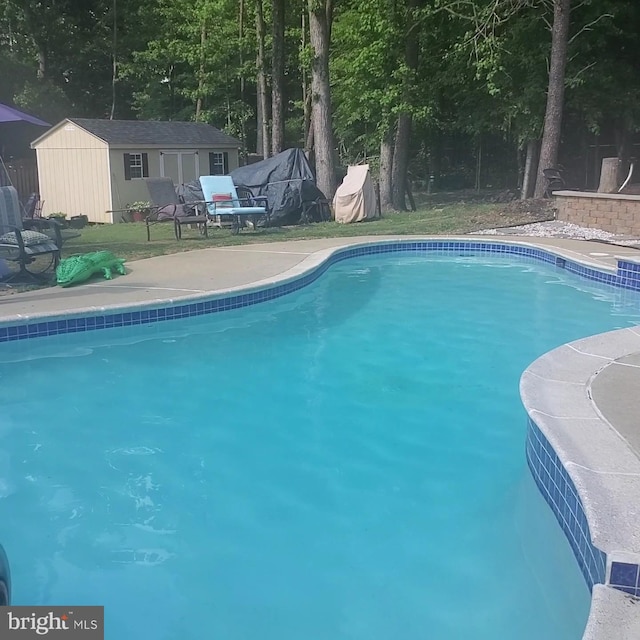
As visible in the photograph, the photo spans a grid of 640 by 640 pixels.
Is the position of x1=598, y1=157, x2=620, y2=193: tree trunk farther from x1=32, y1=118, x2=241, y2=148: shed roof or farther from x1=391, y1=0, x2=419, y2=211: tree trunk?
x1=32, y1=118, x2=241, y2=148: shed roof

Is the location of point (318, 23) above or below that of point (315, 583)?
above

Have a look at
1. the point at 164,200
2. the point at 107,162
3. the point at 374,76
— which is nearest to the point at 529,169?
the point at 374,76

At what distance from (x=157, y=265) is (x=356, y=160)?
17.2 m

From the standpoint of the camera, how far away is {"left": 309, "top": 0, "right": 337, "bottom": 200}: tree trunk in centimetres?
1480

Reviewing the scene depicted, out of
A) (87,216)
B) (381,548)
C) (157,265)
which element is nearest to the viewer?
(381,548)

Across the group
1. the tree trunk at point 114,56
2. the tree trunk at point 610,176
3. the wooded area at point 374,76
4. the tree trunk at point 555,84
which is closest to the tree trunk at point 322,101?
the wooded area at point 374,76

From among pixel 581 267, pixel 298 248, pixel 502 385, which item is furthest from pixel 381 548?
pixel 298 248

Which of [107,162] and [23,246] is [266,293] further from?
→ [107,162]

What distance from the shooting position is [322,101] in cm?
1514

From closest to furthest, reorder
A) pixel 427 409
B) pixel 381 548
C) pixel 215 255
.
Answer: pixel 381 548
pixel 427 409
pixel 215 255

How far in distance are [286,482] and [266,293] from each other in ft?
12.4

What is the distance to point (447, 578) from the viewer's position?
297 centimetres

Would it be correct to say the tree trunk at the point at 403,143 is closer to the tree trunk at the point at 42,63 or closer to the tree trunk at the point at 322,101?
the tree trunk at the point at 322,101

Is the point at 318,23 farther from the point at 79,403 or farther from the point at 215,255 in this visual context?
the point at 79,403
